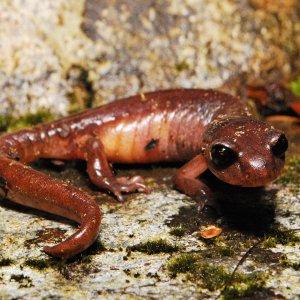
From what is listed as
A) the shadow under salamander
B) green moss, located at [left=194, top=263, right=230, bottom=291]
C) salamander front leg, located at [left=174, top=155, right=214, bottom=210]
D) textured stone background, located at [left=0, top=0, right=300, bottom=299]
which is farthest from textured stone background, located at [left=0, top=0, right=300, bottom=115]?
green moss, located at [left=194, top=263, right=230, bottom=291]

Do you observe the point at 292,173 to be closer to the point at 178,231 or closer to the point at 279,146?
the point at 279,146

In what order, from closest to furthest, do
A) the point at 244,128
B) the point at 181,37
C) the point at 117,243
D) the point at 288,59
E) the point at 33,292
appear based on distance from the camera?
the point at 33,292
the point at 117,243
the point at 244,128
the point at 181,37
the point at 288,59

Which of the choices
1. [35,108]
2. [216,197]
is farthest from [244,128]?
[35,108]

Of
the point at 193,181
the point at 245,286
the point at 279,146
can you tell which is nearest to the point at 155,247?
the point at 245,286

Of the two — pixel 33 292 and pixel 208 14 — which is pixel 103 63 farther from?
pixel 33 292

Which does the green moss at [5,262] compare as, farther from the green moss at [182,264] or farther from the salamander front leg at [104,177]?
the salamander front leg at [104,177]

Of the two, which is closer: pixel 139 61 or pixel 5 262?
pixel 5 262

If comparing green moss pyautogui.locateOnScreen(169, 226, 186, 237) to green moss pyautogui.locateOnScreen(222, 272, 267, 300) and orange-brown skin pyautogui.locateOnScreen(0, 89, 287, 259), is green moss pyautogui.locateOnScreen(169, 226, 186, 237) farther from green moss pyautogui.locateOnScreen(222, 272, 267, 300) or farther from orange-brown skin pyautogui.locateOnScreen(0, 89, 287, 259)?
green moss pyautogui.locateOnScreen(222, 272, 267, 300)
